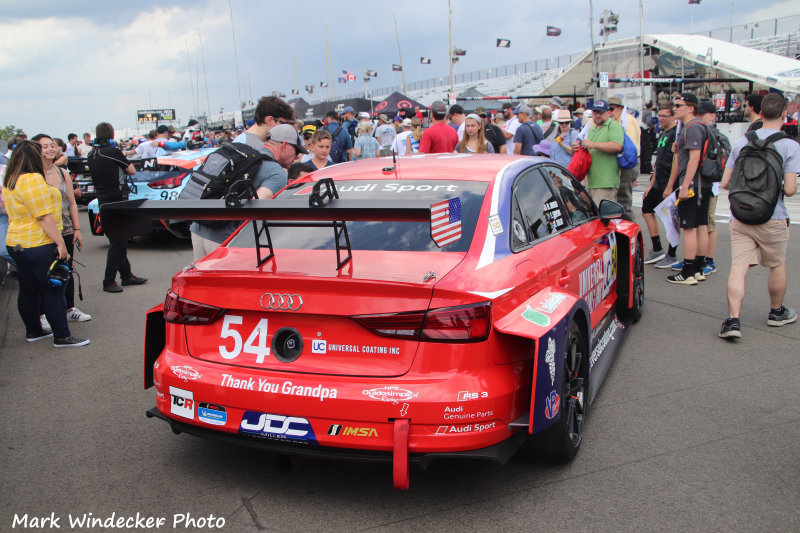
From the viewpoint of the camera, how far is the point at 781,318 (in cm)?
583

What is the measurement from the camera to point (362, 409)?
279 cm

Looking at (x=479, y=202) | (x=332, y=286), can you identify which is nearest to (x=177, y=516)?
(x=332, y=286)

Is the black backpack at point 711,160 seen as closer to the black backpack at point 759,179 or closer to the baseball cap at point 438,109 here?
the black backpack at point 759,179

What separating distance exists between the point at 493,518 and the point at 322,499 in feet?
2.57

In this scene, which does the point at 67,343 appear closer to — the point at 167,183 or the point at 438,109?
the point at 167,183

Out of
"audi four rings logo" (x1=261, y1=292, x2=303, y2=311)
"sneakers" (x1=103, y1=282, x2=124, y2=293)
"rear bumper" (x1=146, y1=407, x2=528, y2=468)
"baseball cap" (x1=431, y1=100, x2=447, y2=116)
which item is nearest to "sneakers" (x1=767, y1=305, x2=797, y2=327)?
"rear bumper" (x1=146, y1=407, x2=528, y2=468)

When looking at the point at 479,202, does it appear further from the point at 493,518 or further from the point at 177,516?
the point at 177,516

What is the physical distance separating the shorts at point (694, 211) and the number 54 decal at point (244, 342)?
563cm

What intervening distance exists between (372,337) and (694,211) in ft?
18.0

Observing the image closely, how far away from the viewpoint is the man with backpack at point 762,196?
534 cm

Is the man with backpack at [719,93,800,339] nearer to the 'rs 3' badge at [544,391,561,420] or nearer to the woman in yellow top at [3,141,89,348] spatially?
the 'rs 3' badge at [544,391,561,420]

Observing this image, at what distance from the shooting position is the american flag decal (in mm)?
2650

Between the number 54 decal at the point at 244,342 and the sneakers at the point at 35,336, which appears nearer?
the number 54 decal at the point at 244,342

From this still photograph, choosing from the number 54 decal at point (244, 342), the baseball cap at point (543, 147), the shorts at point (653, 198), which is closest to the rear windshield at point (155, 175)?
the baseball cap at point (543, 147)
